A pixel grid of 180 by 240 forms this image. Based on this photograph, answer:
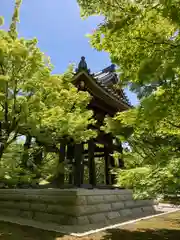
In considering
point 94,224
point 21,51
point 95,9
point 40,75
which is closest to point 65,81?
point 40,75

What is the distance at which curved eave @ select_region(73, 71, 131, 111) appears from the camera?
31.0ft

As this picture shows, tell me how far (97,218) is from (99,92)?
5192 millimetres

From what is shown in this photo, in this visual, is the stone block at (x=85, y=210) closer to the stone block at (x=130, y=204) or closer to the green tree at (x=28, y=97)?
the green tree at (x=28, y=97)

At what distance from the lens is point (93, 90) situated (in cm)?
1005

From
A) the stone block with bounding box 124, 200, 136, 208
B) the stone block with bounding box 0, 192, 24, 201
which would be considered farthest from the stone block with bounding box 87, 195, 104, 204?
the stone block with bounding box 0, 192, 24, 201

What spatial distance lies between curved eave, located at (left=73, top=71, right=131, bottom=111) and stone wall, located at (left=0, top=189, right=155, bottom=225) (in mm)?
4089

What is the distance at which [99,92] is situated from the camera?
1016 cm

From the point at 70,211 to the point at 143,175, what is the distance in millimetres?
3338

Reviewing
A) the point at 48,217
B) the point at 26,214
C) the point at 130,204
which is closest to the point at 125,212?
the point at 130,204

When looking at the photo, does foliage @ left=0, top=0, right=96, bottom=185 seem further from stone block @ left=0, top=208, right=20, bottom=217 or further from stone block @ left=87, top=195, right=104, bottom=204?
stone block @ left=0, top=208, right=20, bottom=217

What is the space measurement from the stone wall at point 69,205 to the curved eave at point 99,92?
4.09m

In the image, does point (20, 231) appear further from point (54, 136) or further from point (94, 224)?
point (54, 136)

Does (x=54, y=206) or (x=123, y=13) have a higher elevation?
(x=123, y=13)

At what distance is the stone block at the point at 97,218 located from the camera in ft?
23.2
